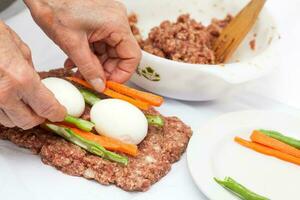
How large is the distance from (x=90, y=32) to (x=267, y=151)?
2.17ft

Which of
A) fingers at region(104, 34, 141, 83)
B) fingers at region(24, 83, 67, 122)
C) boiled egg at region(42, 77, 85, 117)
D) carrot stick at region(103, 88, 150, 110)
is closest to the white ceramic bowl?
fingers at region(104, 34, 141, 83)

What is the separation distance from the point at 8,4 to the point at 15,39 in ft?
3.05

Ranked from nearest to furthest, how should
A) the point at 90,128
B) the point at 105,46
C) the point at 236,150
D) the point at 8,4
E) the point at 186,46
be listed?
the point at 90,128 → the point at 236,150 → the point at 105,46 → the point at 186,46 → the point at 8,4

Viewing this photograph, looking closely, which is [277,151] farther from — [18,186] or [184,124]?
[18,186]

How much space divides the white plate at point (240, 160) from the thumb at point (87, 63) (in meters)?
0.34

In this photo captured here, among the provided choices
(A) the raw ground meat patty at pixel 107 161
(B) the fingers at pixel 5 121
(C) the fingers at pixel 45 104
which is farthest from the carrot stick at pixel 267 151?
(B) the fingers at pixel 5 121

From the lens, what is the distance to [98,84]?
1.70m

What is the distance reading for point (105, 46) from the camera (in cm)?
183

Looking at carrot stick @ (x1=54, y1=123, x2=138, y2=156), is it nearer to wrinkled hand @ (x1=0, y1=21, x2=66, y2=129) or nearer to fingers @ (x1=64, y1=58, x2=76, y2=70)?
wrinkled hand @ (x1=0, y1=21, x2=66, y2=129)

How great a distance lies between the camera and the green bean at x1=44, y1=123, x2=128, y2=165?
1.54 metres

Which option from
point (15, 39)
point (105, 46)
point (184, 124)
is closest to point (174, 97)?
point (184, 124)

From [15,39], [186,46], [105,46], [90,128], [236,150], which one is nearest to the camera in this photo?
[15,39]

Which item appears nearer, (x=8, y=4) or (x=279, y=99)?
(x=279, y=99)

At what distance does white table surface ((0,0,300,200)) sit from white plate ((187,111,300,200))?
0.27ft
